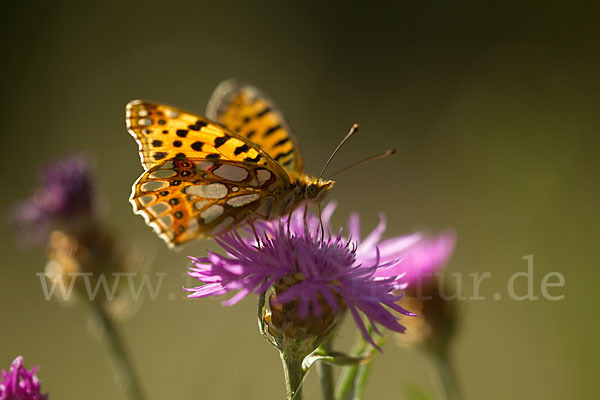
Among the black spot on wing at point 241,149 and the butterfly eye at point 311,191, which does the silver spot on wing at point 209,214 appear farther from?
the butterfly eye at point 311,191

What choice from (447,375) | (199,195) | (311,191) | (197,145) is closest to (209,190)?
(199,195)

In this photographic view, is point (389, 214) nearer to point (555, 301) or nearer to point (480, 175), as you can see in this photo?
point (480, 175)

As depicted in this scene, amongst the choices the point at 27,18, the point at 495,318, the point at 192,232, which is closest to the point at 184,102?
the point at 27,18

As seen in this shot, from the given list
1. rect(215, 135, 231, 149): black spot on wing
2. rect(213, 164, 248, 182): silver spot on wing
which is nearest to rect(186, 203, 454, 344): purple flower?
rect(213, 164, 248, 182): silver spot on wing

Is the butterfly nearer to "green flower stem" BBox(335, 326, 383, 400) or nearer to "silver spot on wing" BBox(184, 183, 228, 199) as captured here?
"silver spot on wing" BBox(184, 183, 228, 199)

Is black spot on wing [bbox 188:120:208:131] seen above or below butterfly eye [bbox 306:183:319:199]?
above

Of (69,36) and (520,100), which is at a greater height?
(69,36)

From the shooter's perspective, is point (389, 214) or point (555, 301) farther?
point (389, 214)
